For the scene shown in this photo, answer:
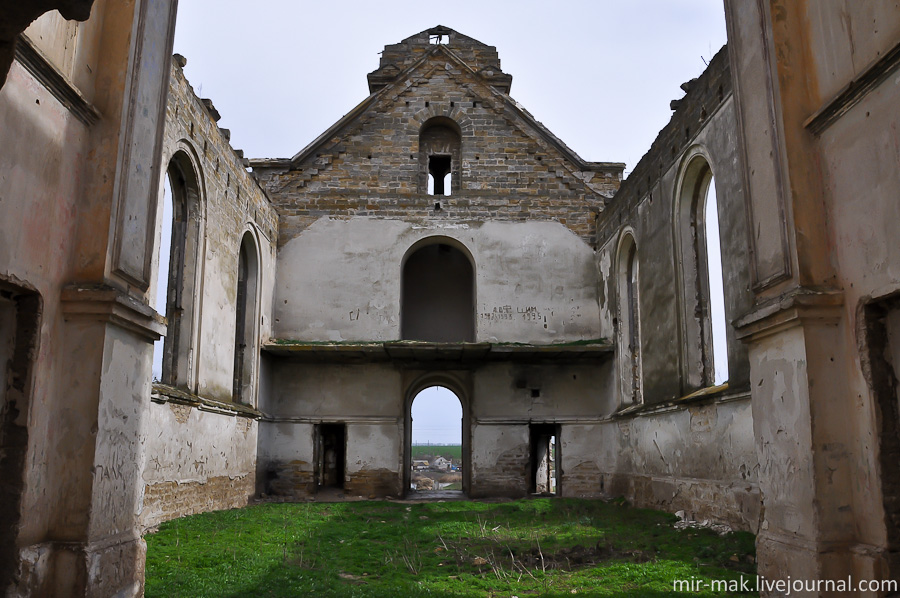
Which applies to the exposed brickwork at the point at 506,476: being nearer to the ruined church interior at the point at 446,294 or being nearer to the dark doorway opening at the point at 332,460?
the ruined church interior at the point at 446,294

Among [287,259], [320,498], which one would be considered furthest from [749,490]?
[287,259]

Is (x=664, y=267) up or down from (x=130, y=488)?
up

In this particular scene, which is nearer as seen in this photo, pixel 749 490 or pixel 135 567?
pixel 135 567

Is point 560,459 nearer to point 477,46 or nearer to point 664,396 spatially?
point 664,396

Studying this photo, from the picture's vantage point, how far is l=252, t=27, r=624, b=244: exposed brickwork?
59.7 ft

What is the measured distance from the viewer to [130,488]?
585 cm

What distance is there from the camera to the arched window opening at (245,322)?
15.4 meters

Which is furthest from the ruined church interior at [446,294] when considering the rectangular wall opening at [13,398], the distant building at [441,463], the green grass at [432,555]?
the distant building at [441,463]

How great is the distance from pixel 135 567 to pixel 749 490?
7265 mm

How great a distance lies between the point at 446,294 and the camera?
70.4 ft

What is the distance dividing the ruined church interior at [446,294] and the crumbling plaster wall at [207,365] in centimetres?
8

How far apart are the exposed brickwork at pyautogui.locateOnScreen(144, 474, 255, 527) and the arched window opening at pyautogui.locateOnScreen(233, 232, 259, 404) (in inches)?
74.3

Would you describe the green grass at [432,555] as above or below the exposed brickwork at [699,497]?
below

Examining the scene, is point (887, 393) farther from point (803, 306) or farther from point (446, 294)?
point (446, 294)
